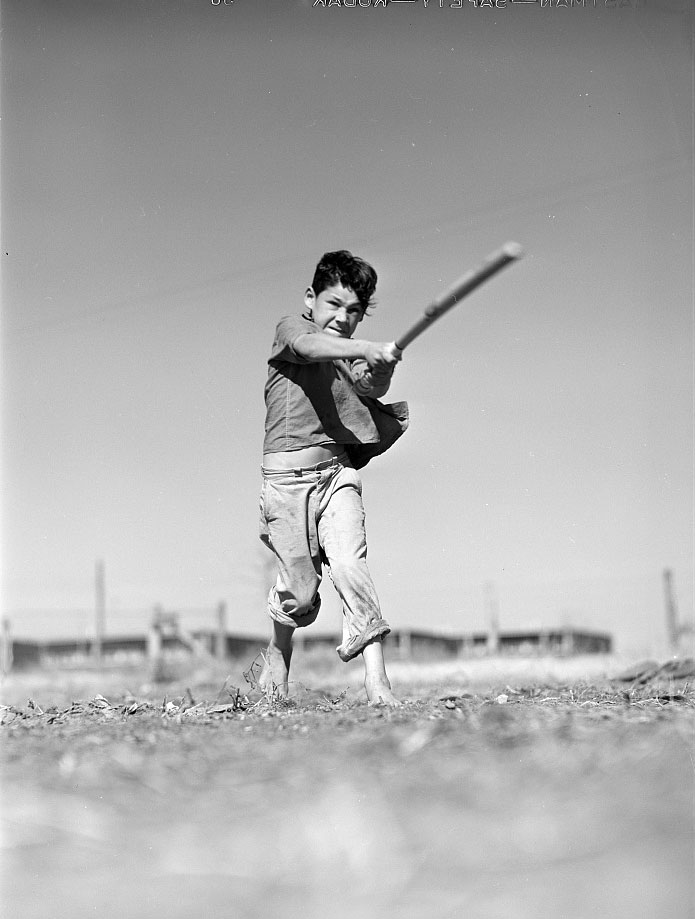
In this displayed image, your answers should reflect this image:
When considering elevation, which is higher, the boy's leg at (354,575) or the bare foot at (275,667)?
the boy's leg at (354,575)

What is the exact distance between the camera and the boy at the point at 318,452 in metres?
3.54

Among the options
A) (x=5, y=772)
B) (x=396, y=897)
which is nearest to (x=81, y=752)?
(x=5, y=772)

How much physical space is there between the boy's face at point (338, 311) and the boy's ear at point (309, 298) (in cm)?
8

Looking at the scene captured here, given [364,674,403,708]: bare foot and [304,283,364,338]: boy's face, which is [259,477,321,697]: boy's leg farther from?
[304,283,364,338]: boy's face

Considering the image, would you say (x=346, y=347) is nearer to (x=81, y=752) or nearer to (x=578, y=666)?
(x=81, y=752)

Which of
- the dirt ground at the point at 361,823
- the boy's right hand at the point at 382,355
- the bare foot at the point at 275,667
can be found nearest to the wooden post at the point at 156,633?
the bare foot at the point at 275,667

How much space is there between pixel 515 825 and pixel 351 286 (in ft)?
8.65

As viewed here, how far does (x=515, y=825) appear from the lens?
144 cm

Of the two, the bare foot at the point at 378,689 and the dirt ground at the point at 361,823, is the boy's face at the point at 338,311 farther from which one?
the dirt ground at the point at 361,823

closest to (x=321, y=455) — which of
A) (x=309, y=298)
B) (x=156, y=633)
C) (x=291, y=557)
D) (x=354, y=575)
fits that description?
(x=291, y=557)

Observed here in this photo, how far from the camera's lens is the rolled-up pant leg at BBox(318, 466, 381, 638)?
11.3 ft

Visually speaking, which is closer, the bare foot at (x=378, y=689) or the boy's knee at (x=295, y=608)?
the bare foot at (x=378, y=689)

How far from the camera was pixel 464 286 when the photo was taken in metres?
2.48

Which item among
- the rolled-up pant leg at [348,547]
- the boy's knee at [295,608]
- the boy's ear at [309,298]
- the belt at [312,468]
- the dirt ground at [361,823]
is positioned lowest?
the dirt ground at [361,823]
